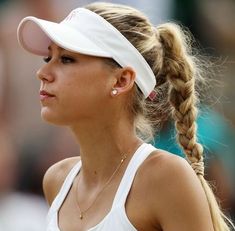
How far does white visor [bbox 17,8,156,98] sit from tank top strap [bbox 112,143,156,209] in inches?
8.1

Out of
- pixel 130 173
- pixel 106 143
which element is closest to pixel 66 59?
pixel 106 143

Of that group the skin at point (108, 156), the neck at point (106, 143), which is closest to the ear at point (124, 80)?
the skin at point (108, 156)

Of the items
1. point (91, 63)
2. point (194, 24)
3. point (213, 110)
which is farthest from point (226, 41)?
point (91, 63)

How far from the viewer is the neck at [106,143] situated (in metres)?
2.46

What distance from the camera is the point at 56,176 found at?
2.81 m

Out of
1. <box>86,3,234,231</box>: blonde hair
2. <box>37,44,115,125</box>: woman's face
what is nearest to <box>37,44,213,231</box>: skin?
<box>37,44,115,125</box>: woman's face

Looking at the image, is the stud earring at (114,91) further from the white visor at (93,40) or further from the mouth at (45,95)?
the mouth at (45,95)

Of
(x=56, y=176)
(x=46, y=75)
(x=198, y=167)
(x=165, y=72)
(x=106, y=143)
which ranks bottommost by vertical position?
(x=56, y=176)

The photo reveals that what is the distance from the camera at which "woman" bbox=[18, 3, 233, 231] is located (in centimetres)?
228

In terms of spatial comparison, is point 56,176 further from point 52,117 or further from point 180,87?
point 180,87

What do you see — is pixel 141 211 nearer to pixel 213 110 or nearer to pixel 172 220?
pixel 172 220

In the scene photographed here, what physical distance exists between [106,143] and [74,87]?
0.22 metres

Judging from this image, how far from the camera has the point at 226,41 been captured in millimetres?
4488

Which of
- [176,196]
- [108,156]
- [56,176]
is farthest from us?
[56,176]
